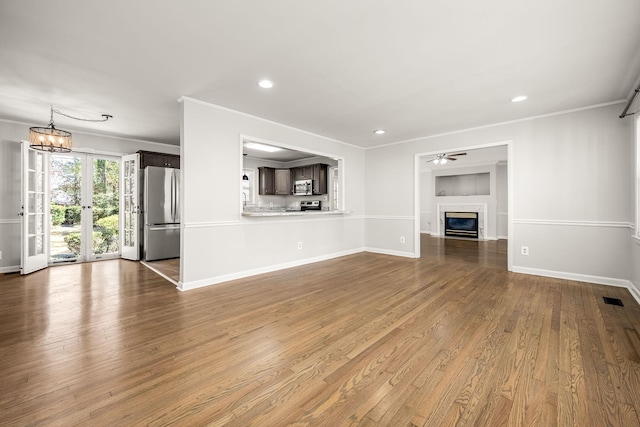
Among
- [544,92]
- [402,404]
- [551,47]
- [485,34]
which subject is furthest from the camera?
[544,92]

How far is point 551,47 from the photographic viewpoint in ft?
7.96

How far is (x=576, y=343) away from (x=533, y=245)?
2567 millimetres

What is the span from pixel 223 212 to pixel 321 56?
2434 mm

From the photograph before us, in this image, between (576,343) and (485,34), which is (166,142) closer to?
(485,34)

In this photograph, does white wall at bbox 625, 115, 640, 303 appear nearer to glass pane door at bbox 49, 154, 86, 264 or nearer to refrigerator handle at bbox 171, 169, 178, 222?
refrigerator handle at bbox 171, 169, 178, 222

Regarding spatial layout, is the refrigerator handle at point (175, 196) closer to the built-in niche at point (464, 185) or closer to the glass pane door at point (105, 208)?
the glass pane door at point (105, 208)

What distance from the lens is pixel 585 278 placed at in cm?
389

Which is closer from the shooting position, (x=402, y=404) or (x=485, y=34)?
(x=402, y=404)

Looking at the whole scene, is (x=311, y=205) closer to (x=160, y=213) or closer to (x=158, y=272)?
(x=160, y=213)

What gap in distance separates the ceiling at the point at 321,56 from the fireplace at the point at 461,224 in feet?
18.7

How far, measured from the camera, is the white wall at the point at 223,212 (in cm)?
360

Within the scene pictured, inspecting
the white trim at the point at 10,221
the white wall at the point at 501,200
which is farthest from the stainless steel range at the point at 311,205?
the white wall at the point at 501,200

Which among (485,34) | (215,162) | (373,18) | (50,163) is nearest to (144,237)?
(50,163)

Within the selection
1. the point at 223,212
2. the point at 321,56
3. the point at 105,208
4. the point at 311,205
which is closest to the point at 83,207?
the point at 105,208
